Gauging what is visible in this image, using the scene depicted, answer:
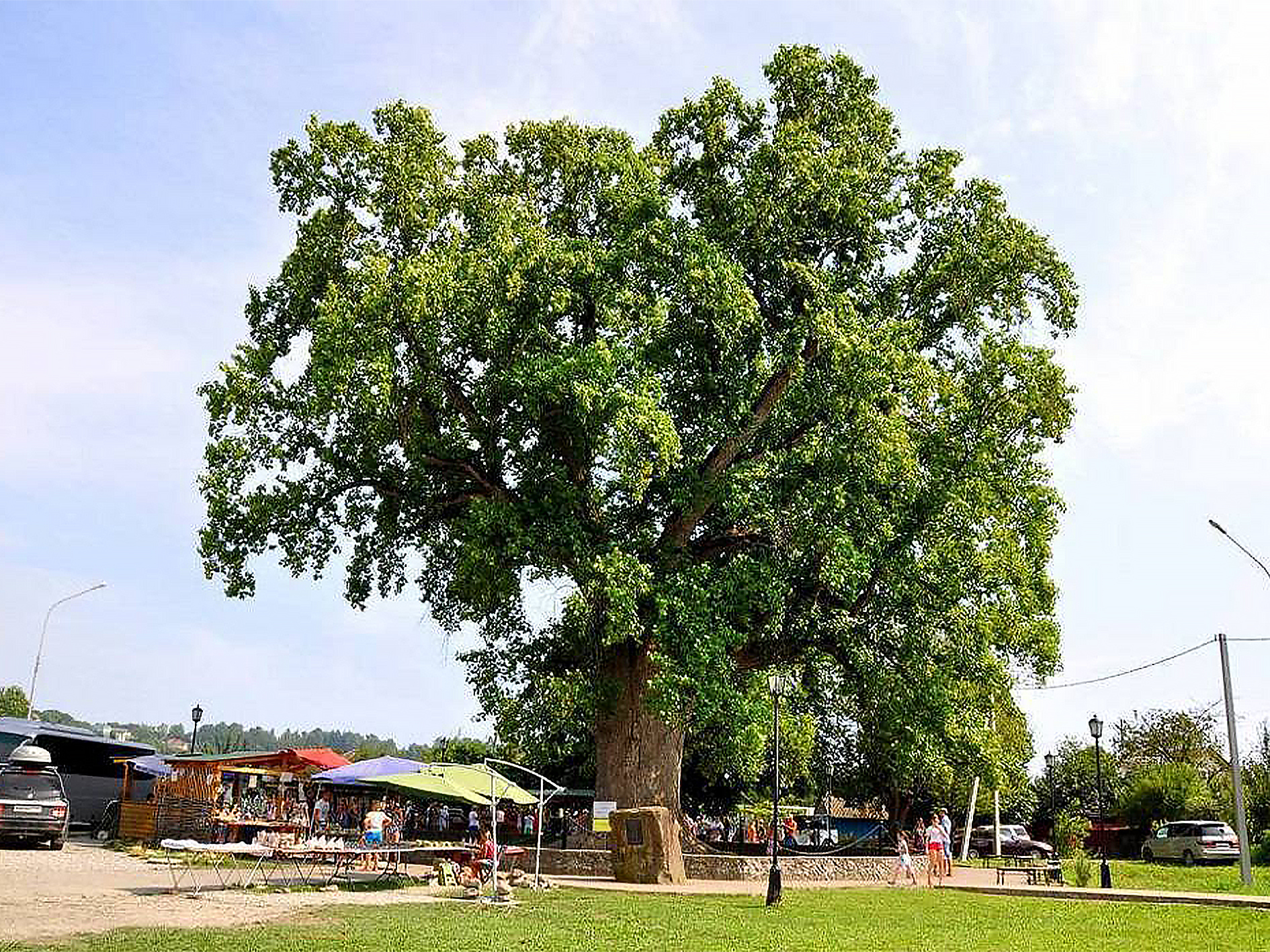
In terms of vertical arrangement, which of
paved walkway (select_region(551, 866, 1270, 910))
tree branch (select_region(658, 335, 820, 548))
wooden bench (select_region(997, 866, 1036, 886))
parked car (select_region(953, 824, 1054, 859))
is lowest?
parked car (select_region(953, 824, 1054, 859))

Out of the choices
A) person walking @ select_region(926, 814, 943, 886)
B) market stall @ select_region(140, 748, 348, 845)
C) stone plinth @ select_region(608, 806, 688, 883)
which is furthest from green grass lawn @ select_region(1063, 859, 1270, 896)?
market stall @ select_region(140, 748, 348, 845)

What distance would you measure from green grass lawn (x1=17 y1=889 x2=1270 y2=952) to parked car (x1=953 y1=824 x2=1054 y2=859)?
2967 centimetres

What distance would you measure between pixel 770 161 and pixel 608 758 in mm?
13451

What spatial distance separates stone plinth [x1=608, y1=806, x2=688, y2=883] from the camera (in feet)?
77.4

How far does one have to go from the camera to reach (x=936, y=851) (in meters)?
27.7

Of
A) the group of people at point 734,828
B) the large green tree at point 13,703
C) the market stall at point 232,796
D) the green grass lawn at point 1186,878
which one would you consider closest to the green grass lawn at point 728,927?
the green grass lawn at point 1186,878

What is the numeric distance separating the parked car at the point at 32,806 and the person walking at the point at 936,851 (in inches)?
821

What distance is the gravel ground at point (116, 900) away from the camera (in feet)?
47.0

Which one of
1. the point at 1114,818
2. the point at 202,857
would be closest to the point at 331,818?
the point at 202,857

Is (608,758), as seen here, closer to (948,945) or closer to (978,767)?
(978,767)

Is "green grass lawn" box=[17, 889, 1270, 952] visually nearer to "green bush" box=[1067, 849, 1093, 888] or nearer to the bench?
"green bush" box=[1067, 849, 1093, 888]

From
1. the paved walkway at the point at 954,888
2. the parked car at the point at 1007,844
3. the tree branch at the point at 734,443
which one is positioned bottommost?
the parked car at the point at 1007,844

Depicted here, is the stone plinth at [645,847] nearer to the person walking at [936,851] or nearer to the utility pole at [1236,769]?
the person walking at [936,851]

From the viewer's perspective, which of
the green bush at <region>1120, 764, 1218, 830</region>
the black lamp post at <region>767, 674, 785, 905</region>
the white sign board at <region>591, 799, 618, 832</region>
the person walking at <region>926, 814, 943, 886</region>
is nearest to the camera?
the black lamp post at <region>767, 674, 785, 905</region>
